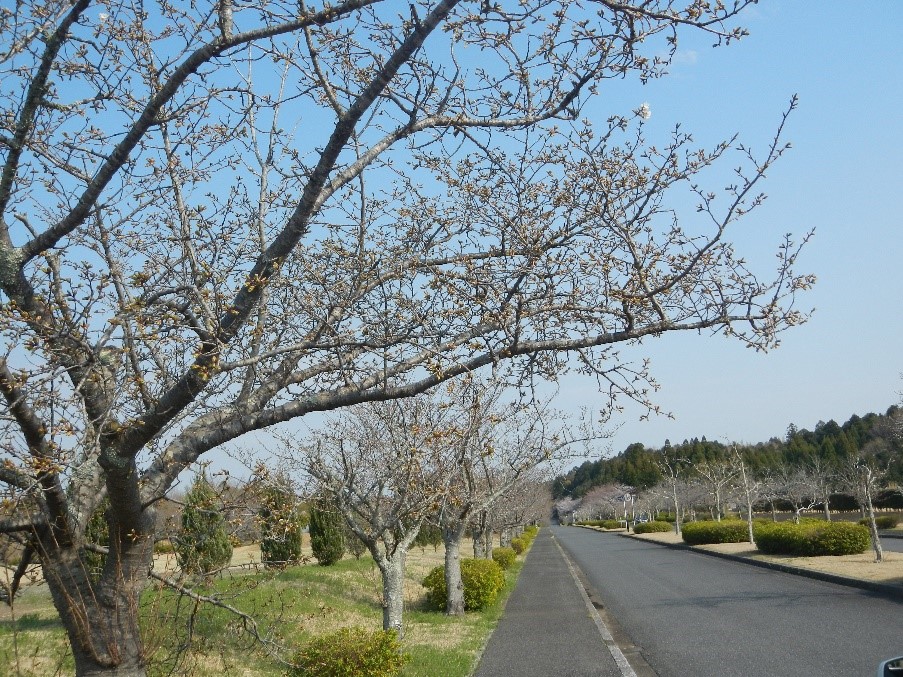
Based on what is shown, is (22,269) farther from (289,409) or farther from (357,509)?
(357,509)

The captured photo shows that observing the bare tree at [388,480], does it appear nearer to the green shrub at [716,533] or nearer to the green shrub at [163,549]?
the green shrub at [163,549]

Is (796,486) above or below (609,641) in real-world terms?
above

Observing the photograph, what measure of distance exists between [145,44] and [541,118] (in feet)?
8.30

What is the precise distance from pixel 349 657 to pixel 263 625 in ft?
19.5

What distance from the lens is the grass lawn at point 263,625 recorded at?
647 cm

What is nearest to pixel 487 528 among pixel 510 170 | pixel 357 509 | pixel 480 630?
pixel 480 630

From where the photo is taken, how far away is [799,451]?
68.6 m

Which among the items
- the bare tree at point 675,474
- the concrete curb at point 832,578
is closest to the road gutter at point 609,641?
the concrete curb at point 832,578


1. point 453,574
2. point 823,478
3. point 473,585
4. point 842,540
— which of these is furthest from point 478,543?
point 823,478

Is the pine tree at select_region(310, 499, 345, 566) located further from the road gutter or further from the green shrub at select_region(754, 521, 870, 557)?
the green shrub at select_region(754, 521, 870, 557)

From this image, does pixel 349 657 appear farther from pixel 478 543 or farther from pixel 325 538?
pixel 478 543

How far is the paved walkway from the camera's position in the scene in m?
9.75

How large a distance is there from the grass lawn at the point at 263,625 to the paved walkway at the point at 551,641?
379 millimetres

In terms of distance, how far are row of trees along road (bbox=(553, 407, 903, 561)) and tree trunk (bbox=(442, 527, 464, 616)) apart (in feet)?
33.3
